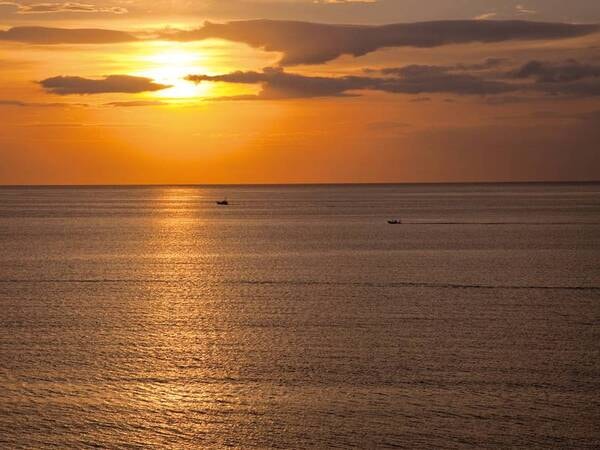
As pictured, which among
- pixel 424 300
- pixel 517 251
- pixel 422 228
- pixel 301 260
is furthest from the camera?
pixel 422 228

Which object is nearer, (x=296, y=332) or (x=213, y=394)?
(x=213, y=394)

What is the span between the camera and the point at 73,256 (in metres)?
71.1

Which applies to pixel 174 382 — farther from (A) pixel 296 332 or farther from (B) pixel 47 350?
(A) pixel 296 332

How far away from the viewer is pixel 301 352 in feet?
105

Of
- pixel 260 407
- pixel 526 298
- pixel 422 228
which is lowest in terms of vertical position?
pixel 422 228

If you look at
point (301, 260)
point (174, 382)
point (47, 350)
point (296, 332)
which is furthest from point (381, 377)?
point (301, 260)

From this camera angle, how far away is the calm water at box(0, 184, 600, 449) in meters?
23.2

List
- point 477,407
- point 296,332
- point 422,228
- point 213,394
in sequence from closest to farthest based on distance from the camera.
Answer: point 477,407, point 213,394, point 296,332, point 422,228

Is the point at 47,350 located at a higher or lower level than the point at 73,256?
higher

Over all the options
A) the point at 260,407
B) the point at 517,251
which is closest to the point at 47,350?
the point at 260,407

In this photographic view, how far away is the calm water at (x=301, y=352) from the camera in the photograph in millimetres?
23219

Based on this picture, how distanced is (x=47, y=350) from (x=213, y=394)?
871cm

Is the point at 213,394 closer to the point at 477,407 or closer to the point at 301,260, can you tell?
the point at 477,407

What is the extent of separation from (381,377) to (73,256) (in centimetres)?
4728
